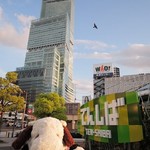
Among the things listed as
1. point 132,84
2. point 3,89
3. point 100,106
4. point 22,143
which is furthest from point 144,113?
point 132,84

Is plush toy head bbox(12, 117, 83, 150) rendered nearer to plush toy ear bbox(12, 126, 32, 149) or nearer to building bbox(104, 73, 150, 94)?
plush toy ear bbox(12, 126, 32, 149)

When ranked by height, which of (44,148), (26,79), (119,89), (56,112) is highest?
(26,79)

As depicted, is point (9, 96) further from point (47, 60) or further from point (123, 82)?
point (47, 60)

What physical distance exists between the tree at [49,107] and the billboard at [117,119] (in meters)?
22.8

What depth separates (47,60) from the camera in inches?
5773

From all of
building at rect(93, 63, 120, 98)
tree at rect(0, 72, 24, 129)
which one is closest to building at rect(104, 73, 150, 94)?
building at rect(93, 63, 120, 98)

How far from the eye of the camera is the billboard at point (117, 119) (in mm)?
9320

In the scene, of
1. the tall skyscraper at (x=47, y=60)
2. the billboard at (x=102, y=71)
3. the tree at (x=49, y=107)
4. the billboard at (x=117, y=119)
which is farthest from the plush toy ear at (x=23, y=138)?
the tall skyscraper at (x=47, y=60)

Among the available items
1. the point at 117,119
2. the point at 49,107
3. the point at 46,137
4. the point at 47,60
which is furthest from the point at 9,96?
the point at 47,60

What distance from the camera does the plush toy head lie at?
3105 mm

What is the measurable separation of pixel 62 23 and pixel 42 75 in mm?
69168

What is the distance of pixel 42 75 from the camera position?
137 metres

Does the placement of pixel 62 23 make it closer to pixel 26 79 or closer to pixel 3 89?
pixel 26 79

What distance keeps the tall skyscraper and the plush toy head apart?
396 ft
